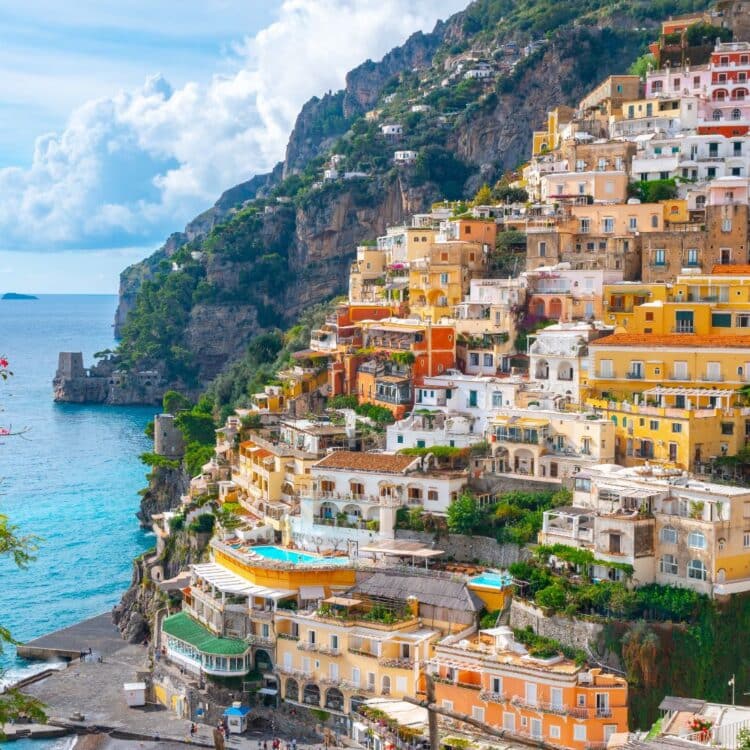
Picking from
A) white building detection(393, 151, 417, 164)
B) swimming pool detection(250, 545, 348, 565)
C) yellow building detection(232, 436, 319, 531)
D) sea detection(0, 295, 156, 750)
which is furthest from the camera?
white building detection(393, 151, 417, 164)

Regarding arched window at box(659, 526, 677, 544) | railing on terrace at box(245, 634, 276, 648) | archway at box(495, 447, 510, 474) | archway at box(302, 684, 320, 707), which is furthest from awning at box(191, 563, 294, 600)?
arched window at box(659, 526, 677, 544)

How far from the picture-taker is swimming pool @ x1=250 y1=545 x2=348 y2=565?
41688 mm

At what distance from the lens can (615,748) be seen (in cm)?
3002

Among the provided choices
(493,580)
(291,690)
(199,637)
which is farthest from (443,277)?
(291,690)

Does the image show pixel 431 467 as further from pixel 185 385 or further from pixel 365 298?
pixel 185 385

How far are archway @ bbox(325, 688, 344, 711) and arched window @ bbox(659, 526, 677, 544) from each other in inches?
408

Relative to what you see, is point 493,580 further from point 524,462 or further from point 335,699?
point 335,699

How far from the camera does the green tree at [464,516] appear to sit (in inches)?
1622

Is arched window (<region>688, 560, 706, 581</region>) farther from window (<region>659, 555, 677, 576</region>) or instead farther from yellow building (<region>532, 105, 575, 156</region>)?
yellow building (<region>532, 105, 575, 156</region>)

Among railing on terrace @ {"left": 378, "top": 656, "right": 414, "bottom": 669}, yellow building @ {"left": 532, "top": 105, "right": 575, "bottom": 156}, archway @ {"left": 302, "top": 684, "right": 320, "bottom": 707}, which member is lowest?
archway @ {"left": 302, "top": 684, "right": 320, "bottom": 707}

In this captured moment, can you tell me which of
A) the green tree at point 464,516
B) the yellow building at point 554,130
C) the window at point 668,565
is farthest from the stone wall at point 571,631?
the yellow building at point 554,130

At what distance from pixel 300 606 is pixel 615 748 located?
13217 millimetres

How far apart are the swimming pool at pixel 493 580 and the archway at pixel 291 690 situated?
6196mm

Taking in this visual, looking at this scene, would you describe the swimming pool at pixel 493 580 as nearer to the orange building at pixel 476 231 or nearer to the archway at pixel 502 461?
the archway at pixel 502 461
